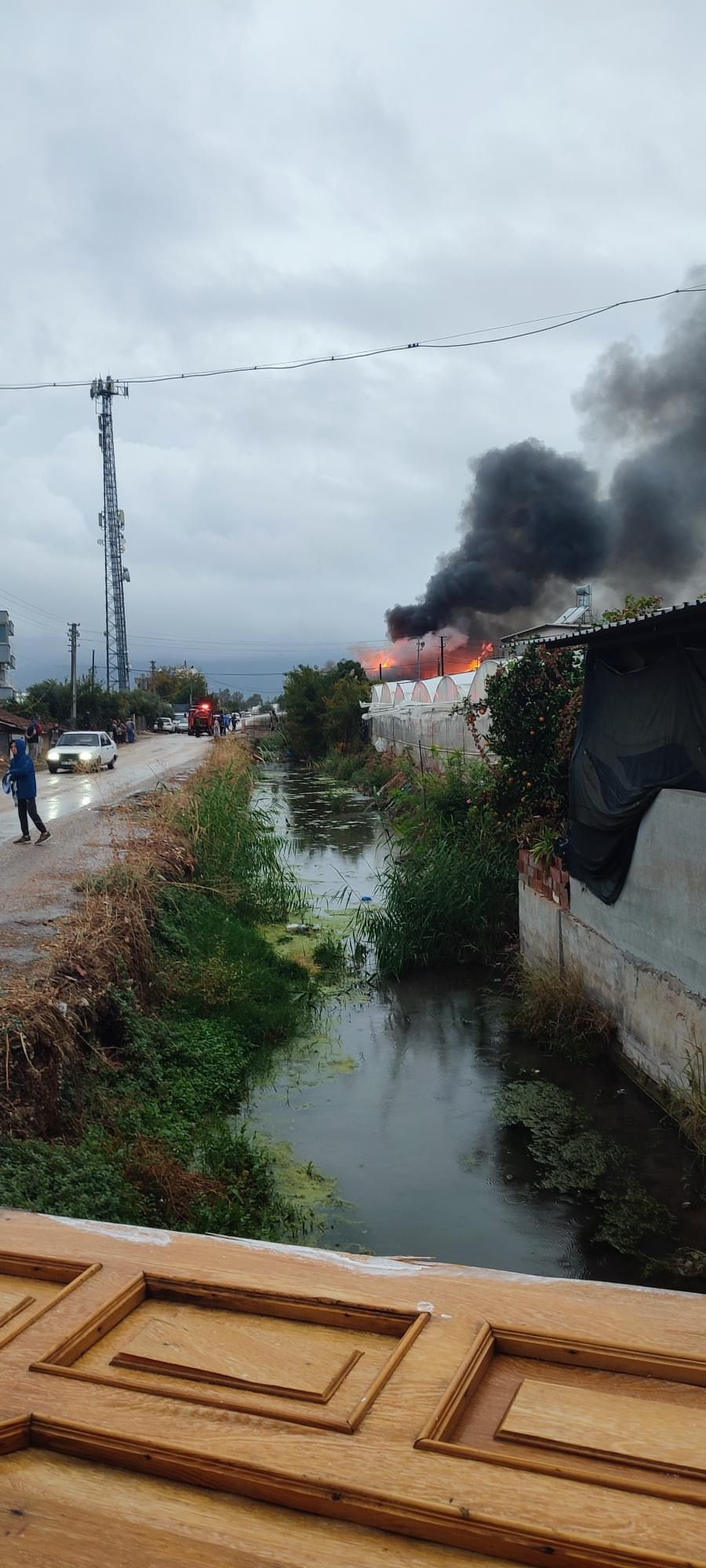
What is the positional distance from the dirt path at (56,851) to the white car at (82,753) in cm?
66

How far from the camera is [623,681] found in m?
7.79

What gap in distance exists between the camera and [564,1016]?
332 inches

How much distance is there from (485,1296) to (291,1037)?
22.4 ft

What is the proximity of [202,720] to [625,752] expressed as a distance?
152 feet

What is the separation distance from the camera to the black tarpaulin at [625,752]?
6.62 metres

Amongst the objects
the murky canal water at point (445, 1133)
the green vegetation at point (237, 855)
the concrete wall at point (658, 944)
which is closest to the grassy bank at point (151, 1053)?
the green vegetation at point (237, 855)

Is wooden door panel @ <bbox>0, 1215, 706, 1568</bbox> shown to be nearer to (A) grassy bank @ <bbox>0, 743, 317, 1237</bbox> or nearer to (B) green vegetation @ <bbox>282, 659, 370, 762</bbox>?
(A) grassy bank @ <bbox>0, 743, 317, 1237</bbox>

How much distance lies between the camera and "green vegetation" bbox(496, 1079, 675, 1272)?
5742 millimetres

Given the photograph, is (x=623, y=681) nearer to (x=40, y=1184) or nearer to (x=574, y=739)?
(x=574, y=739)

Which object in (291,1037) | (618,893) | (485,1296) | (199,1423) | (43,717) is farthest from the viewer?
(43,717)

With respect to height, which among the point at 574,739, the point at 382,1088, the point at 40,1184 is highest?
the point at 574,739

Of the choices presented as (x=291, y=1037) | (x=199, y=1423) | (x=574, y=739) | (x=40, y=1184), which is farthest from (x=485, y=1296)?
(x=574, y=739)

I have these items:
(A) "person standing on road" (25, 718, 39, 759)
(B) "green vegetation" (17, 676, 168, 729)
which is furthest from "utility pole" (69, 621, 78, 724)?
(A) "person standing on road" (25, 718, 39, 759)

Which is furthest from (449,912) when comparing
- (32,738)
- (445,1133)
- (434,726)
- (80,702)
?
(80,702)
